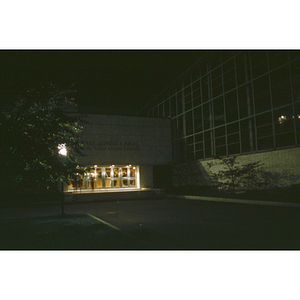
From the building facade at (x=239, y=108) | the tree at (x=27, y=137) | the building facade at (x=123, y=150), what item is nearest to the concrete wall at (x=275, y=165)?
the building facade at (x=239, y=108)

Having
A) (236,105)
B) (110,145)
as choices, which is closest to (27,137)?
(236,105)

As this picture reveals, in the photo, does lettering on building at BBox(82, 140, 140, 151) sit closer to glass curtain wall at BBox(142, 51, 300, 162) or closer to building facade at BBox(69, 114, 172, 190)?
building facade at BBox(69, 114, 172, 190)

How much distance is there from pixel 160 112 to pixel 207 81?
33.6 feet

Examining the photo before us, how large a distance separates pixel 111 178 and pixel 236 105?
16.3m

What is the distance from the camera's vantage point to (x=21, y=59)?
8.64 meters

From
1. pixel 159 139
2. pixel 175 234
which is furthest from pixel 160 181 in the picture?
pixel 175 234

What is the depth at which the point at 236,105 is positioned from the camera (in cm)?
2409

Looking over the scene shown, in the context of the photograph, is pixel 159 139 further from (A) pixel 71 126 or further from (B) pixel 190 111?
(A) pixel 71 126

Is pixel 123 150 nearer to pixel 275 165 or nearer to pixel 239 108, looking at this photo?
pixel 239 108

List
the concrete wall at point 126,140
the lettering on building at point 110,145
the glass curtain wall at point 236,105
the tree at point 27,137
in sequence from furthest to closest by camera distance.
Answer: the concrete wall at point 126,140
the lettering on building at point 110,145
the glass curtain wall at point 236,105
the tree at point 27,137

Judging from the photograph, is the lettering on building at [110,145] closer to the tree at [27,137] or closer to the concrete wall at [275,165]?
the concrete wall at [275,165]

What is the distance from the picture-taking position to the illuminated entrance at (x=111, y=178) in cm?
3112

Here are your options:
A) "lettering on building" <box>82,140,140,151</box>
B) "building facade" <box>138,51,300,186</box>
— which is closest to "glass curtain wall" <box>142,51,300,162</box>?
"building facade" <box>138,51,300,186</box>

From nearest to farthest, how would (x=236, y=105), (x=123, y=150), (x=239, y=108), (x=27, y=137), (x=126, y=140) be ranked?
(x=27, y=137)
(x=239, y=108)
(x=236, y=105)
(x=123, y=150)
(x=126, y=140)
